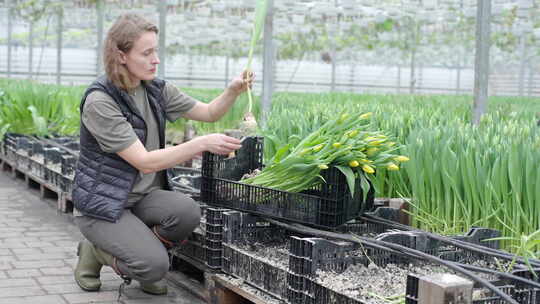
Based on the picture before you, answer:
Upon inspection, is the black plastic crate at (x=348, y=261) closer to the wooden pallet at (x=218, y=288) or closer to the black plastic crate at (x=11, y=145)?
the wooden pallet at (x=218, y=288)

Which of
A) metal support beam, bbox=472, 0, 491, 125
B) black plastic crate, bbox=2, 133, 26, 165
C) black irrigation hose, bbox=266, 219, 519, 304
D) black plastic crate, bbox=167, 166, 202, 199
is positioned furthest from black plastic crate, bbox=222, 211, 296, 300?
black plastic crate, bbox=2, 133, 26, 165

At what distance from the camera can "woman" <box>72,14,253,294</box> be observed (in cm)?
276

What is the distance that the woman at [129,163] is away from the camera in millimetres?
2756

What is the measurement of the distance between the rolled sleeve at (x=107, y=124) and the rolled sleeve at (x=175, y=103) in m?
0.39

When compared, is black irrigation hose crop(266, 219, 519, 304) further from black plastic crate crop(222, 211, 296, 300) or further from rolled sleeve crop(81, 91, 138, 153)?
rolled sleeve crop(81, 91, 138, 153)

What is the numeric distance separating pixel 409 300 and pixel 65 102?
17.5 feet

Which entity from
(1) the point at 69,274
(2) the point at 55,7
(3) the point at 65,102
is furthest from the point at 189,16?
(1) the point at 69,274

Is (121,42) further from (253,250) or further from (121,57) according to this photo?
(253,250)

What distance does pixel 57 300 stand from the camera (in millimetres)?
2971

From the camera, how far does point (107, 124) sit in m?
2.77

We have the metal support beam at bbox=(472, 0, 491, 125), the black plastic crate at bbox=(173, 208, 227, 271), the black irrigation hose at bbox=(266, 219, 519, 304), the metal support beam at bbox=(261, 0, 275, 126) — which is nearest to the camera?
the black irrigation hose at bbox=(266, 219, 519, 304)

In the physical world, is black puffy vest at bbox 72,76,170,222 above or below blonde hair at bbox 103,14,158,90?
below

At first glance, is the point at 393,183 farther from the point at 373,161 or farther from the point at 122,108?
the point at 122,108

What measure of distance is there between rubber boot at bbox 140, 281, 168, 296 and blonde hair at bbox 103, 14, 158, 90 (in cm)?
87
